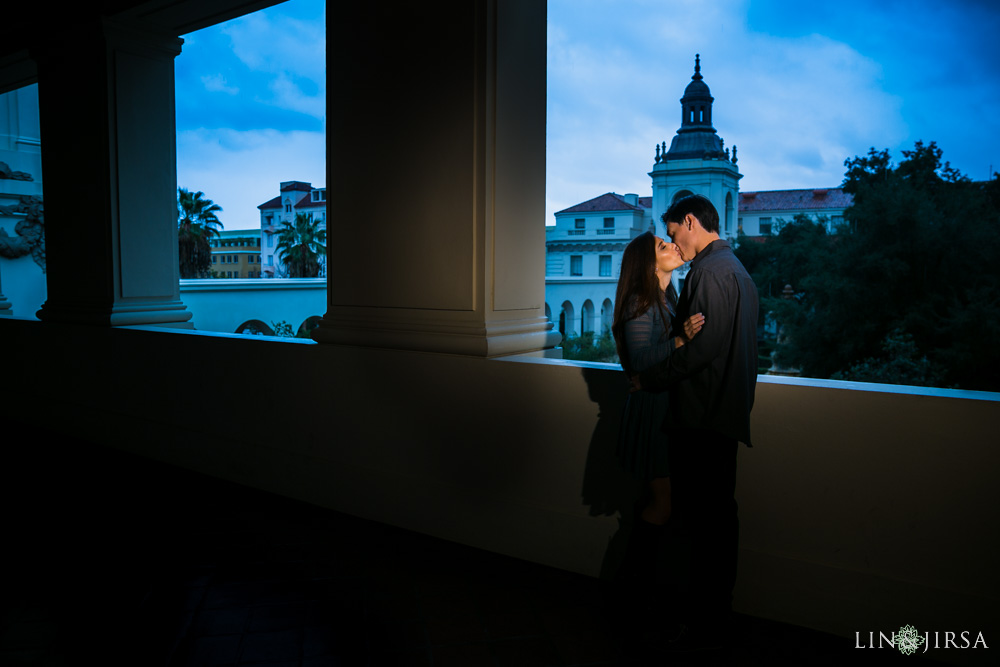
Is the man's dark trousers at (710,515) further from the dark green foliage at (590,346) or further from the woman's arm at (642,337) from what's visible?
the dark green foliage at (590,346)

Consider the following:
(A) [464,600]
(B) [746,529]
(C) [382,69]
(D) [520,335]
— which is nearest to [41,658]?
(A) [464,600]

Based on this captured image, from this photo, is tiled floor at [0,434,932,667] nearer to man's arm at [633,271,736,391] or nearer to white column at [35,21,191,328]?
man's arm at [633,271,736,391]

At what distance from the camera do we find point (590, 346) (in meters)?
43.1

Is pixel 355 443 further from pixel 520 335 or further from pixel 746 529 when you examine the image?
pixel 746 529

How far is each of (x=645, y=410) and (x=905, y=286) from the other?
39.7 metres

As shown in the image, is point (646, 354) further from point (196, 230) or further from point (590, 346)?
point (196, 230)

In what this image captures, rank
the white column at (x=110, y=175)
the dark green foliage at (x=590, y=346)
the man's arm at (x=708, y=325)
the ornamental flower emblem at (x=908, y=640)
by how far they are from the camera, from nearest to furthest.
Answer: the man's arm at (x=708, y=325), the ornamental flower emblem at (x=908, y=640), the white column at (x=110, y=175), the dark green foliage at (x=590, y=346)

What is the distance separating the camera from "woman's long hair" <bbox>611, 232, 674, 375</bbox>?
2.63 meters

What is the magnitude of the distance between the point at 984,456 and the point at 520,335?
2.03 m

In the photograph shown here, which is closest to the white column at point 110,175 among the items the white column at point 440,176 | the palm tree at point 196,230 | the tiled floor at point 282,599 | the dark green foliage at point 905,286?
the tiled floor at point 282,599

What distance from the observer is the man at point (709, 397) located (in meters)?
2.36

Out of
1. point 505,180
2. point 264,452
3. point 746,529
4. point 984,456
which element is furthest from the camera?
point 264,452

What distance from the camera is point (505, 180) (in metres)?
3.59

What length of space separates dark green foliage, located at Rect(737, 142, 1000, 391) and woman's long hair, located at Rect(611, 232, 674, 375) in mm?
34992
